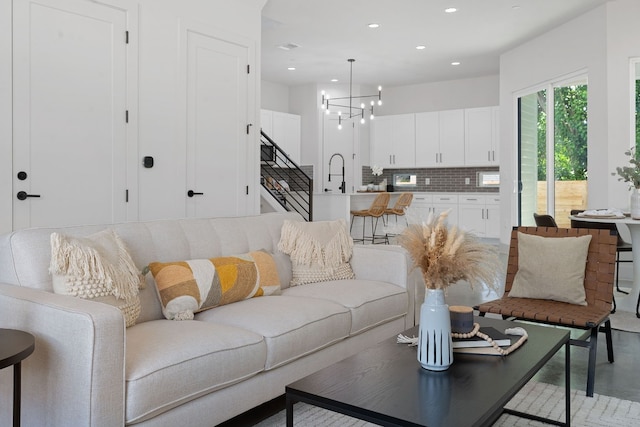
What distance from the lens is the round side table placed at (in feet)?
5.16

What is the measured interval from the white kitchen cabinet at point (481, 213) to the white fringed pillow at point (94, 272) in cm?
823

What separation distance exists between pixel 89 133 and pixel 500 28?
18.1 feet

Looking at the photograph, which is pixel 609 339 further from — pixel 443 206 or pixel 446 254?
pixel 443 206

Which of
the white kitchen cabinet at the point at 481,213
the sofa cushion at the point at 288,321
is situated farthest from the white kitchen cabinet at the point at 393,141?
the sofa cushion at the point at 288,321

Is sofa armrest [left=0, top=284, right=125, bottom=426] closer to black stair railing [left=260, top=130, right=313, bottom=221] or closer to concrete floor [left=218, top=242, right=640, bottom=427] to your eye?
concrete floor [left=218, top=242, right=640, bottom=427]

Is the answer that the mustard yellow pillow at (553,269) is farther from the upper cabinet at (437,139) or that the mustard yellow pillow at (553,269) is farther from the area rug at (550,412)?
the upper cabinet at (437,139)

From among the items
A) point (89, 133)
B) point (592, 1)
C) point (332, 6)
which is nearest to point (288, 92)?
point (332, 6)

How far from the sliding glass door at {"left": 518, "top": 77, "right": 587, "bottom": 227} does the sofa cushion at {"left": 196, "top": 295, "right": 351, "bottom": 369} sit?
520 cm

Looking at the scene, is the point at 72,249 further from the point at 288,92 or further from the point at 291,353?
the point at 288,92

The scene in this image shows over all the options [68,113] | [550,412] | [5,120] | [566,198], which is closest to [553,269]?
[550,412]

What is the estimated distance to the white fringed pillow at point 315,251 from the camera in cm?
339

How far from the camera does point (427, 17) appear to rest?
6836 mm

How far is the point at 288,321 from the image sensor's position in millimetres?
2457

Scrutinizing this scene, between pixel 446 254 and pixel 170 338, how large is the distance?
1068 millimetres
